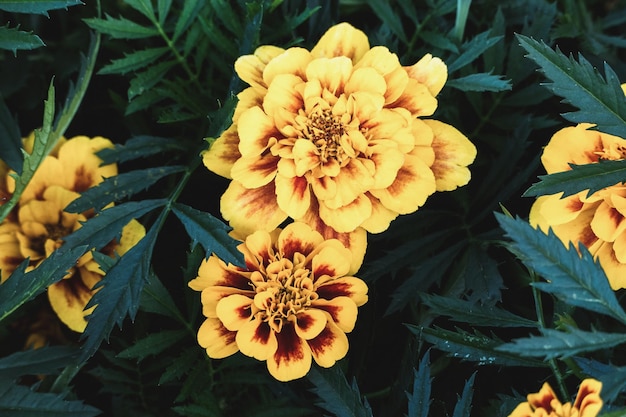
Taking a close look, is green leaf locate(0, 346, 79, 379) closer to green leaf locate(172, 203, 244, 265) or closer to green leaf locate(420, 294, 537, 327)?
green leaf locate(172, 203, 244, 265)

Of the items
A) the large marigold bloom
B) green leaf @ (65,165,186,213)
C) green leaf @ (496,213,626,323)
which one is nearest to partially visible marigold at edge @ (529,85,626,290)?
the large marigold bloom

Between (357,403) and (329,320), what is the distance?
0.08 meters

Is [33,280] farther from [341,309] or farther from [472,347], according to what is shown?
[472,347]

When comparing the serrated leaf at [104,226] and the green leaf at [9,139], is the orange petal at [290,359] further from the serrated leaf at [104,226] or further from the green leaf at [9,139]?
the green leaf at [9,139]

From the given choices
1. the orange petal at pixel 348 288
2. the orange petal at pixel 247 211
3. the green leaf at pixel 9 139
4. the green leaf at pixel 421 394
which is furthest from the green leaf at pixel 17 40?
the green leaf at pixel 421 394

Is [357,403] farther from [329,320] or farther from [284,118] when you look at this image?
[284,118]

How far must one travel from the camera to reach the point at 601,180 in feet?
2.09

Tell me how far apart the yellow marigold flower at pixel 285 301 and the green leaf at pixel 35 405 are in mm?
125

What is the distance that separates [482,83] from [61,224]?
1.54ft

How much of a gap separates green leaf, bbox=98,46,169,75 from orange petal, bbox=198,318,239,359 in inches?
11.6

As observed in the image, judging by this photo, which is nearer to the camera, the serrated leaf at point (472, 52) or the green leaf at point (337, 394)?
the green leaf at point (337, 394)

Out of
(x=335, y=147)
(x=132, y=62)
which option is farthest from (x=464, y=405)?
(x=132, y=62)

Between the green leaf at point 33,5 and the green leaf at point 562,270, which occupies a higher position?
the green leaf at point 33,5

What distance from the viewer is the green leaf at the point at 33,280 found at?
2.09 feet
